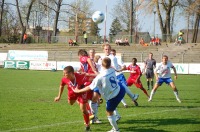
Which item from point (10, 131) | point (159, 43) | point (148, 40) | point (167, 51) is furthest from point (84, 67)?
point (148, 40)

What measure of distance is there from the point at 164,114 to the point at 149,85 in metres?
10.8

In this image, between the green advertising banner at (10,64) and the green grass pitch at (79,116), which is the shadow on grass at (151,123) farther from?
the green advertising banner at (10,64)

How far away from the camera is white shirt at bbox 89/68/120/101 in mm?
8117

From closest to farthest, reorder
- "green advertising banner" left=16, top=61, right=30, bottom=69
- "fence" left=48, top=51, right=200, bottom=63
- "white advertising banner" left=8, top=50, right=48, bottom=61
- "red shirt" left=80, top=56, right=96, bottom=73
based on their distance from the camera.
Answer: "red shirt" left=80, top=56, right=96, bottom=73, "fence" left=48, top=51, right=200, bottom=63, "green advertising banner" left=16, top=61, right=30, bottom=69, "white advertising banner" left=8, top=50, right=48, bottom=61

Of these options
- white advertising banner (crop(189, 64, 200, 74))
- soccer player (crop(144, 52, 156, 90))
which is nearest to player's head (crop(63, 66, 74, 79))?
soccer player (crop(144, 52, 156, 90))

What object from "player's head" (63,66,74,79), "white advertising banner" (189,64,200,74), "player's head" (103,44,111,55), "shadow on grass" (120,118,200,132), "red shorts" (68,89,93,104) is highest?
"player's head" (103,44,111,55)

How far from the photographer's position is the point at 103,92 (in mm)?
8328

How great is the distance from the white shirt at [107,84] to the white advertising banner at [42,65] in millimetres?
30222

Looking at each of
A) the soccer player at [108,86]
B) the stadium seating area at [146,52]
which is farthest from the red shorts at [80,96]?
the stadium seating area at [146,52]

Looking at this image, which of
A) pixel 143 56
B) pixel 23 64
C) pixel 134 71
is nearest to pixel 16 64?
pixel 23 64

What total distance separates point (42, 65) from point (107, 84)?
1237 inches

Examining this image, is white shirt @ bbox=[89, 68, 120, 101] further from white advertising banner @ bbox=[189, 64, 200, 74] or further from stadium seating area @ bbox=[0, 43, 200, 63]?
stadium seating area @ bbox=[0, 43, 200, 63]

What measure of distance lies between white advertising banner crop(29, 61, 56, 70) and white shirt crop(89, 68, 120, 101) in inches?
1190

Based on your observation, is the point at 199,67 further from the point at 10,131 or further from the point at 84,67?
the point at 10,131
